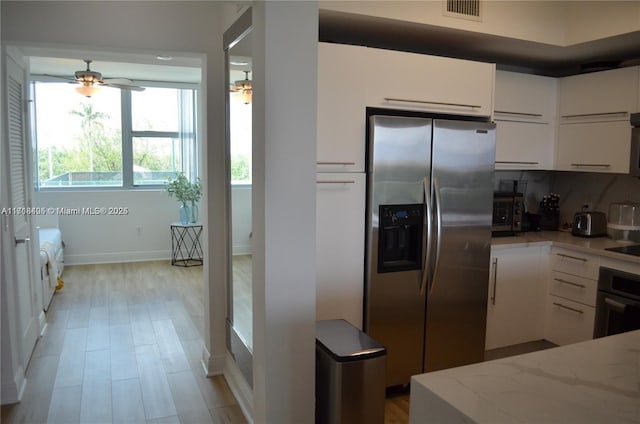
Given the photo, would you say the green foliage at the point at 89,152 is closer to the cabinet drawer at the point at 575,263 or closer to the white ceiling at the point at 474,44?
the white ceiling at the point at 474,44

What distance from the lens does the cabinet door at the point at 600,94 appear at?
10.6ft

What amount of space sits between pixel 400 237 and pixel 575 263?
4.42 feet

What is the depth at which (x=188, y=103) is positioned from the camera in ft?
23.0

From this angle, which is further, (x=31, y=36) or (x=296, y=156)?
(x=31, y=36)

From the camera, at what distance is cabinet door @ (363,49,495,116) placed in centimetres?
274

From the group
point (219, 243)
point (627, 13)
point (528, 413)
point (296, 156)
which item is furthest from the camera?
point (219, 243)

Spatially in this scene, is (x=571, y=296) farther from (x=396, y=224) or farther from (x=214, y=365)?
(x=214, y=365)

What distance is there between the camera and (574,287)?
10.9 ft

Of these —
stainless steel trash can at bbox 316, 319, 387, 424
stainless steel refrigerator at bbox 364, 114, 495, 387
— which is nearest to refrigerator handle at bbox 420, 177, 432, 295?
stainless steel refrigerator at bbox 364, 114, 495, 387

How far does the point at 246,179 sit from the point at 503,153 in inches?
75.9

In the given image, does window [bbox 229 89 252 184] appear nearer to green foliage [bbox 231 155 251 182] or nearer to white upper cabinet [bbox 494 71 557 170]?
green foliage [bbox 231 155 251 182]

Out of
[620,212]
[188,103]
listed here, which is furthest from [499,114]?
[188,103]

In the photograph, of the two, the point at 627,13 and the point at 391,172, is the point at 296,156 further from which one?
the point at 627,13

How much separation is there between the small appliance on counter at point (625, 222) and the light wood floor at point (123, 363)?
9.54 feet
